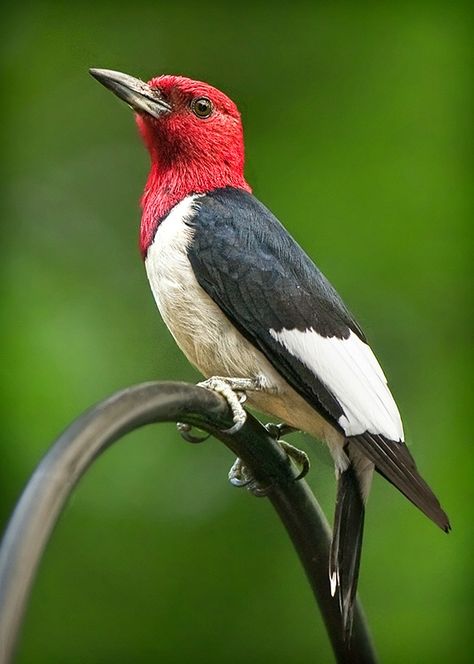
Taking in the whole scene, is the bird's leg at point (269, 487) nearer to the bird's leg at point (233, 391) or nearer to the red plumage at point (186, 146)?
the bird's leg at point (233, 391)

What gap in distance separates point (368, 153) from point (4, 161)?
1.05 m

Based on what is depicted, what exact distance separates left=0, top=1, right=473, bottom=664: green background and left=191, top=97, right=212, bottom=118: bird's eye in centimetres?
74

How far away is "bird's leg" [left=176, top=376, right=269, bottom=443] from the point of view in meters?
2.03

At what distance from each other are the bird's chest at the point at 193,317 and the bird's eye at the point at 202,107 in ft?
1.45

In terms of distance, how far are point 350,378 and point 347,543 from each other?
0.99 ft

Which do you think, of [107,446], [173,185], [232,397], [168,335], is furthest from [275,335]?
[168,335]

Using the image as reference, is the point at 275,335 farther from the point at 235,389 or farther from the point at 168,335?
the point at 168,335

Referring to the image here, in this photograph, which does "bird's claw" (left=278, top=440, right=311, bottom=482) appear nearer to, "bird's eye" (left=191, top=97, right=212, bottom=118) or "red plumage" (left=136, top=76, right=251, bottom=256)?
"red plumage" (left=136, top=76, right=251, bottom=256)

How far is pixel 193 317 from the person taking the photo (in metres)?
2.35

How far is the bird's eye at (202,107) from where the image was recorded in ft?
→ 9.02

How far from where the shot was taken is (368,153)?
3639 millimetres

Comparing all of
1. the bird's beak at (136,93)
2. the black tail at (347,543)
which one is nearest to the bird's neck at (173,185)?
the bird's beak at (136,93)

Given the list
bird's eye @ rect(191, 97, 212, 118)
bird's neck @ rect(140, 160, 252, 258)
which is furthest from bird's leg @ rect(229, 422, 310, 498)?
bird's eye @ rect(191, 97, 212, 118)

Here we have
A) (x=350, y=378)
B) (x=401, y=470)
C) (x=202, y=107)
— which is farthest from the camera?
(x=202, y=107)
